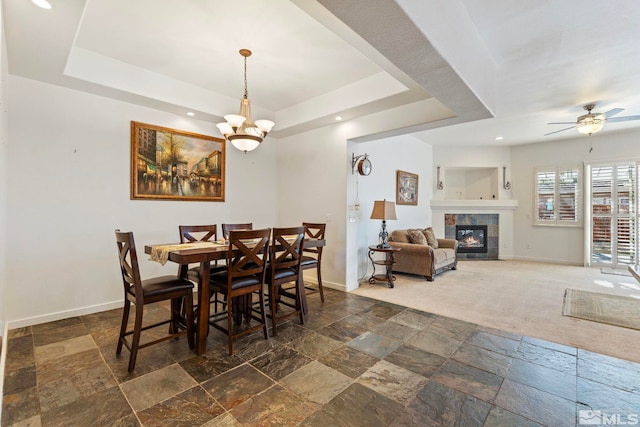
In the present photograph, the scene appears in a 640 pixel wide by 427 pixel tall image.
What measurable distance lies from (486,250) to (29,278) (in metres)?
→ 8.51

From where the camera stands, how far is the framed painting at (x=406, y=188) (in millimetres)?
5895

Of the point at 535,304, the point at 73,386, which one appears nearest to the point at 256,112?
the point at 73,386

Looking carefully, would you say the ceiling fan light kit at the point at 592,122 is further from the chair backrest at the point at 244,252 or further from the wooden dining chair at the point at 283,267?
the chair backrest at the point at 244,252

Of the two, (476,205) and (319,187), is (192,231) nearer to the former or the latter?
(319,187)

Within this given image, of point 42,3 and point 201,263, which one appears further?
point 201,263

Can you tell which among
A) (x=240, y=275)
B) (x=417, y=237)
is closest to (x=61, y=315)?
(x=240, y=275)

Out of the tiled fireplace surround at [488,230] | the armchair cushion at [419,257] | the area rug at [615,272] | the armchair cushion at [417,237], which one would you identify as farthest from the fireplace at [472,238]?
the armchair cushion at [417,237]

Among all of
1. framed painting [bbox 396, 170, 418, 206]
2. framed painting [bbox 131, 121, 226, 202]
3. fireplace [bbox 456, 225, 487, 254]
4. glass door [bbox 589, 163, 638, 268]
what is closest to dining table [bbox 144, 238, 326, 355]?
framed painting [bbox 131, 121, 226, 202]

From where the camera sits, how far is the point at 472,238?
740 centimetres

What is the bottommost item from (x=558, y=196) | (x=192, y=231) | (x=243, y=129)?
(x=192, y=231)

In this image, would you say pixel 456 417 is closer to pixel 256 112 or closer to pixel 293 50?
pixel 293 50

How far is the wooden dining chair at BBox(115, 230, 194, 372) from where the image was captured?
2146mm

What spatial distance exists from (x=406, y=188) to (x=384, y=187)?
0.97m

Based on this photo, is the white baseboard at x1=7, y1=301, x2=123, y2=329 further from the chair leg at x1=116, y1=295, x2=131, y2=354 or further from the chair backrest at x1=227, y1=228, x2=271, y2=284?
the chair backrest at x1=227, y1=228, x2=271, y2=284
